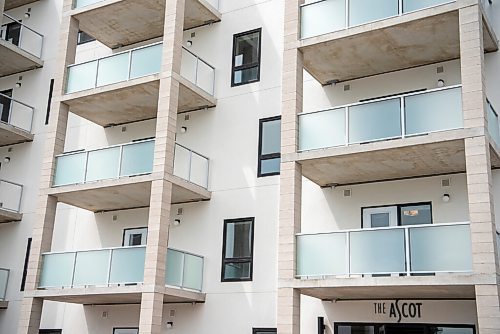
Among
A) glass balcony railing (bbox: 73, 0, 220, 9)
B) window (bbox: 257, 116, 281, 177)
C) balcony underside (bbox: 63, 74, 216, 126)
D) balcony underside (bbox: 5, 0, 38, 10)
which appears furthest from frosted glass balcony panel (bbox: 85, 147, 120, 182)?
balcony underside (bbox: 5, 0, 38, 10)

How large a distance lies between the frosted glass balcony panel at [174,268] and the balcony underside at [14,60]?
10458mm

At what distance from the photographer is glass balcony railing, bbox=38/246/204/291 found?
16.2 m

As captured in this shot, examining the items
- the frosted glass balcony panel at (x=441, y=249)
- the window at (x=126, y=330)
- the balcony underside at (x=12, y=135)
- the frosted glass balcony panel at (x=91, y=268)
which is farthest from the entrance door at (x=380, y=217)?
the balcony underside at (x=12, y=135)

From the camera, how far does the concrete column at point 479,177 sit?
467 inches

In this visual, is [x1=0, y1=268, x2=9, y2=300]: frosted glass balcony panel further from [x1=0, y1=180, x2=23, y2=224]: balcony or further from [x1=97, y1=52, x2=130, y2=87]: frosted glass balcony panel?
[x1=97, y1=52, x2=130, y2=87]: frosted glass balcony panel

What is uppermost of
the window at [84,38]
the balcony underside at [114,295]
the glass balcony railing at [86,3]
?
→ the window at [84,38]

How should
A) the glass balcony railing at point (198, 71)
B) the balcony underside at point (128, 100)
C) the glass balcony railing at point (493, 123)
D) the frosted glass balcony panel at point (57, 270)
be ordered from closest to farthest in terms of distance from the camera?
the glass balcony railing at point (493, 123) → the frosted glass balcony panel at point (57, 270) → the balcony underside at point (128, 100) → the glass balcony railing at point (198, 71)

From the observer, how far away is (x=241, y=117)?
18.1 metres

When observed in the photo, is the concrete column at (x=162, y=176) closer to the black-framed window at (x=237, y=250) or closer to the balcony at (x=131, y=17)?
the balcony at (x=131, y=17)

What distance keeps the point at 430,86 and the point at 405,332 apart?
231 inches

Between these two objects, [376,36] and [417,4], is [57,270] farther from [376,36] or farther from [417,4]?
[417,4]

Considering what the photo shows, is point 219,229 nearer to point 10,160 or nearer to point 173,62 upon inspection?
point 173,62

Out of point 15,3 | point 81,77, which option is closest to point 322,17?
point 81,77

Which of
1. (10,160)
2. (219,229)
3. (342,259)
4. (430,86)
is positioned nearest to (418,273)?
(342,259)
